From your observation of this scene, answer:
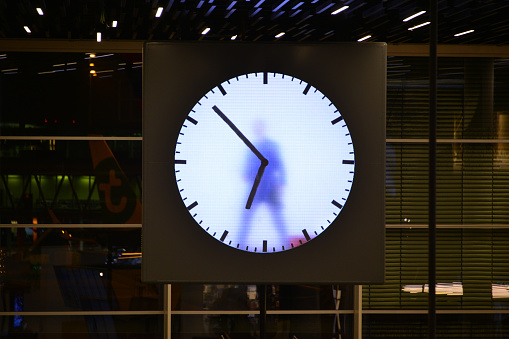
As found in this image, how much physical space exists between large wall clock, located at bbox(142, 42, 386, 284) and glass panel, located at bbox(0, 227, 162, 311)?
448 centimetres

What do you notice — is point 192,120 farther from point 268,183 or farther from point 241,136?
point 268,183

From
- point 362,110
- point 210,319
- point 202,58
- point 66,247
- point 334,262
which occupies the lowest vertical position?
point 210,319

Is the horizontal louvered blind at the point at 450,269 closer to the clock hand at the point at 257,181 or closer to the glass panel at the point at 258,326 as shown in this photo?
the glass panel at the point at 258,326

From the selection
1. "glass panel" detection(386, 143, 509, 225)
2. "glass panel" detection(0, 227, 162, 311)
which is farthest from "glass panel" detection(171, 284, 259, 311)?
"glass panel" detection(386, 143, 509, 225)

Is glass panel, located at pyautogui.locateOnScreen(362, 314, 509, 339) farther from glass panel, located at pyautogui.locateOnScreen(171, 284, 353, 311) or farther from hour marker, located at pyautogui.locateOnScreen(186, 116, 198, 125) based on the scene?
hour marker, located at pyautogui.locateOnScreen(186, 116, 198, 125)

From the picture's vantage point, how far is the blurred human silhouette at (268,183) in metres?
A: 2.90

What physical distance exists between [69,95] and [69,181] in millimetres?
1054

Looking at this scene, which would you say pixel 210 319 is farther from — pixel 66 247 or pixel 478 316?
pixel 478 316

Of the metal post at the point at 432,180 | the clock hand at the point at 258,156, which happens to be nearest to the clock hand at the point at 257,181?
the clock hand at the point at 258,156

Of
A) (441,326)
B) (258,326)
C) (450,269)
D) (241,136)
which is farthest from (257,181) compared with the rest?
(441,326)

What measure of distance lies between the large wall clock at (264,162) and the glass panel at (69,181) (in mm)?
4431

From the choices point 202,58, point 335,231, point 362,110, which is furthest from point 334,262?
point 202,58

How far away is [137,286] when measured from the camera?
285 inches

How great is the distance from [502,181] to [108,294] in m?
5.09
